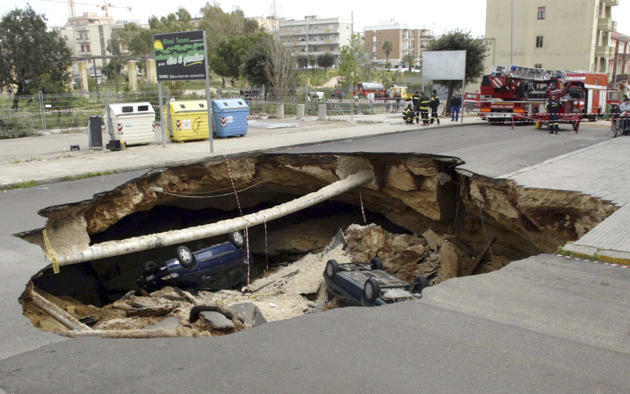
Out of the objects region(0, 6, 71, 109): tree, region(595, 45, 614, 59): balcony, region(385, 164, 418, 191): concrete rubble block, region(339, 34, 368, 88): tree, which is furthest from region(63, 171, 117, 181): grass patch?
region(595, 45, 614, 59): balcony

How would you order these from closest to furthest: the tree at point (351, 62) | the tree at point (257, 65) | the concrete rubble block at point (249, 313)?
the concrete rubble block at point (249, 313) < the tree at point (257, 65) < the tree at point (351, 62)

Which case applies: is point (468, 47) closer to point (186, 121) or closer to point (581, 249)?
point (186, 121)

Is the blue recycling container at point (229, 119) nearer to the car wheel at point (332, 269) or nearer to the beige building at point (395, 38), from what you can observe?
the car wheel at point (332, 269)

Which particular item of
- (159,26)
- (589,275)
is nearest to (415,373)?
(589,275)

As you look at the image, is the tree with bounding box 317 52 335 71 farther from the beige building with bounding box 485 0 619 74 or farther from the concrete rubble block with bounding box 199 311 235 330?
the concrete rubble block with bounding box 199 311 235 330

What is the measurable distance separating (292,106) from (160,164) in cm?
1894

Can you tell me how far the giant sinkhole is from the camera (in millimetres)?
8461

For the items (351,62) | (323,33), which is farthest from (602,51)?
(323,33)

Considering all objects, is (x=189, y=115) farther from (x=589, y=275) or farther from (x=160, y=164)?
(x=589, y=275)

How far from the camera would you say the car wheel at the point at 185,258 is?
8883 mm

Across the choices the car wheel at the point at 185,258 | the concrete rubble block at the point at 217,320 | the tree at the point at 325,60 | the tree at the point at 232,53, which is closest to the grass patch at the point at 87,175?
the car wheel at the point at 185,258

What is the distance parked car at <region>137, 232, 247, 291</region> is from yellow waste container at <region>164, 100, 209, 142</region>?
7939mm

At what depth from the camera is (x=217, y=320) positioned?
496 centimetres

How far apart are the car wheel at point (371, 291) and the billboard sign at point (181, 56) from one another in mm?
8987
